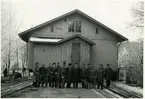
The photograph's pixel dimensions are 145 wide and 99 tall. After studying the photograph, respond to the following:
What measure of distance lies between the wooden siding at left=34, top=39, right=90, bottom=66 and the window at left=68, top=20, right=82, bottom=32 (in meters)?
1.25

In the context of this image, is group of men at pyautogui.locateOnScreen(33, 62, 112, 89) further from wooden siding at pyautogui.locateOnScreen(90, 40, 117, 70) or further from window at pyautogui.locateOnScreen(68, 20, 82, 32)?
window at pyautogui.locateOnScreen(68, 20, 82, 32)

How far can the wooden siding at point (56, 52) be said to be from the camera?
2132 centimetres

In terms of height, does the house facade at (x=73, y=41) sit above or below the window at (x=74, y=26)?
below

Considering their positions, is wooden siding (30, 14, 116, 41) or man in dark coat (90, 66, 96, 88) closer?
man in dark coat (90, 66, 96, 88)

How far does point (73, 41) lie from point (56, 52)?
1358 mm

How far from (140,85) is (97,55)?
242 inches

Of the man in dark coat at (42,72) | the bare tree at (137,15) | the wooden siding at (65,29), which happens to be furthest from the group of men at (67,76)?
the wooden siding at (65,29)

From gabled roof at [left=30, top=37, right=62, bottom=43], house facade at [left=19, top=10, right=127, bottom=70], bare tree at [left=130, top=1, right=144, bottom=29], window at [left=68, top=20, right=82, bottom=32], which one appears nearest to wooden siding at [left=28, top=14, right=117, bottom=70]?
house facade at [left=19, top=10, right=127, bottom=70]

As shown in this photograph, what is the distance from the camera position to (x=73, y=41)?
21.5m

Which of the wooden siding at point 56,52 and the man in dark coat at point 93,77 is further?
the wooden siding at point 56,52

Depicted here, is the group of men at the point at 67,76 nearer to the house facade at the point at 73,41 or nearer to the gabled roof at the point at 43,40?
the house facade at the point at 73,41

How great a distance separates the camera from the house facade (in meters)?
21.4

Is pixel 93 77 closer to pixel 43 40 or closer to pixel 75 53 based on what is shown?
pixel 75 53

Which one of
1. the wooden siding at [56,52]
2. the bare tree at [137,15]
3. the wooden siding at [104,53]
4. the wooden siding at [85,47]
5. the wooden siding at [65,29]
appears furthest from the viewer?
the wooden siding at [104,53]
